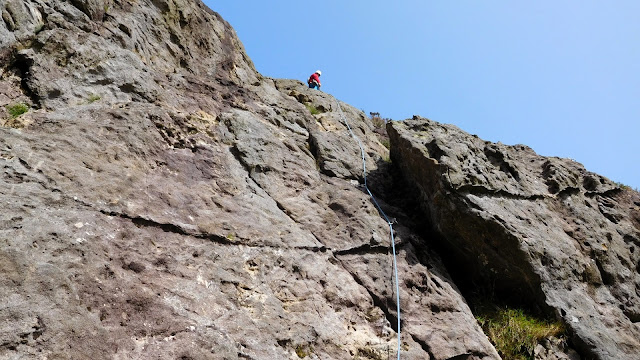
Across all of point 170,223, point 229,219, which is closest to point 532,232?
point 229,219

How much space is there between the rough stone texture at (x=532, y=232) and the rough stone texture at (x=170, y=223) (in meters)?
0.92

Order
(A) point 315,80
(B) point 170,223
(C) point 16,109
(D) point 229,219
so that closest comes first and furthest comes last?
1. (B) point 170,223
2. (C) point 16,109
3. (D) point 229,219
4. (A) point 315,80

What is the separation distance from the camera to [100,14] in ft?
27.1

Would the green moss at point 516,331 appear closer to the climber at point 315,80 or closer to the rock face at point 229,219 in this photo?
the rock face at point 229,219

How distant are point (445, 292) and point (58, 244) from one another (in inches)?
221

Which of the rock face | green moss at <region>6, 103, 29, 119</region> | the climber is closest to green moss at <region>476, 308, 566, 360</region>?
the rock face

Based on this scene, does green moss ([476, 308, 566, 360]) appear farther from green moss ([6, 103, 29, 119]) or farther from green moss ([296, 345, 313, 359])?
green moss ([6, 103, 29, 119])

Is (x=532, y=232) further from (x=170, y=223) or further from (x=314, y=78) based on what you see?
(x=314, y=78)

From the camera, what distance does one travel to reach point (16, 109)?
18.9ft

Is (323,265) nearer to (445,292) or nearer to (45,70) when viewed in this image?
(445,292)

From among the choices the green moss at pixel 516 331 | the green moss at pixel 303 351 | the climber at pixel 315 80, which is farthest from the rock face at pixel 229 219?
the climber at pixel 315 80

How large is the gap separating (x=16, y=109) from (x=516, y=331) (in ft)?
25.7

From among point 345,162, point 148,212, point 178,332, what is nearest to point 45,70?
point 148,212

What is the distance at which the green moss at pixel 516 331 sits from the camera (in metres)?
6.86
